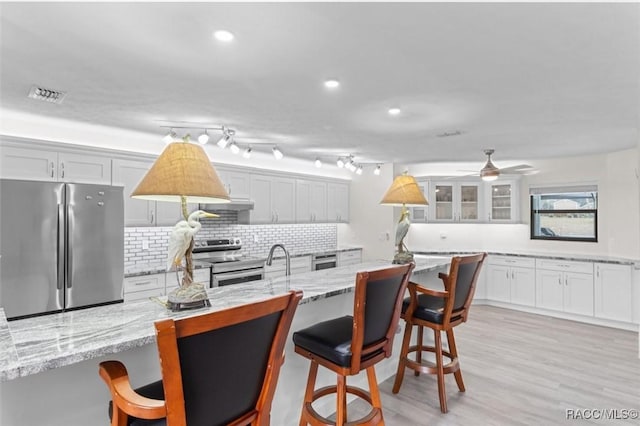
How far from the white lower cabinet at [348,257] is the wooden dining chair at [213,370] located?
5.22m

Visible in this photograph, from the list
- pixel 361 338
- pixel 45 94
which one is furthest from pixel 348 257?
pixel 45 94

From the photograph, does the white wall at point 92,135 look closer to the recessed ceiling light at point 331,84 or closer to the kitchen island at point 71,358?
the recessed ceiling light at point 331,84

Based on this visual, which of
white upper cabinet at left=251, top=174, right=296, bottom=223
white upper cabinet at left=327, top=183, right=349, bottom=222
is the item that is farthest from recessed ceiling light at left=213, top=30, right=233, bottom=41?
white upper cabinet at left=327, top=183, right=349, bottom=222

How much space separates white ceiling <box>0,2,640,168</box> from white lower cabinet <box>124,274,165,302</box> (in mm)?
1644

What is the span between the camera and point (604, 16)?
5.69 ft

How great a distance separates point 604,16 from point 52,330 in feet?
9.11

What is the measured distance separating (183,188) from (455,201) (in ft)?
19.5

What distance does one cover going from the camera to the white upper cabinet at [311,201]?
6199mm

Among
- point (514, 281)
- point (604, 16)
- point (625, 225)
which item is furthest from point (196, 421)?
point (625, 225)

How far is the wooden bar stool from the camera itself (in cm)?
184

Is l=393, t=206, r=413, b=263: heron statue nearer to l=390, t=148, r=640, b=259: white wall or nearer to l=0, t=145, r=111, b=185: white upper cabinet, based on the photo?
l=0, t=145, r=111, b=185: white upper cabinet

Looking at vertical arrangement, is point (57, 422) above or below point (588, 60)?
below

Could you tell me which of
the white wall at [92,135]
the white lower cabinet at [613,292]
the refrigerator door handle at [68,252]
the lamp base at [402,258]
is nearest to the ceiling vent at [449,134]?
the lamp base at [402,258]

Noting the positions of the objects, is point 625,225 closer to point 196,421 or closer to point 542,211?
point 542,211
